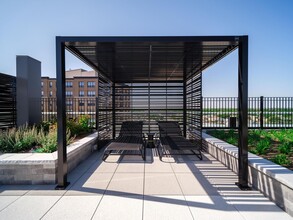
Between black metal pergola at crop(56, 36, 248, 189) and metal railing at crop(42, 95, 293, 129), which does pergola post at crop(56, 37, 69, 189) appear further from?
metal railing at crop(42, 95, 293, 129)

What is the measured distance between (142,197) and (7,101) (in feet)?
20.8

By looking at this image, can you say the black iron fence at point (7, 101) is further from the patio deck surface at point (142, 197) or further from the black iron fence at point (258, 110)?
the black iron fence at point (258, 110)

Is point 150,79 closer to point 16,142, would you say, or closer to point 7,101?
point 7,101

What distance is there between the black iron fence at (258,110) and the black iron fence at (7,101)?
29.7ft

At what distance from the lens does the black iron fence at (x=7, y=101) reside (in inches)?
261

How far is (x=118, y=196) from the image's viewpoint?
3320 mm

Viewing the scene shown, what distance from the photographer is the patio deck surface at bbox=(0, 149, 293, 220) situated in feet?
9.14

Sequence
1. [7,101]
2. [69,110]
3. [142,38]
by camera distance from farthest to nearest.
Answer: [69,110], [7,101], [142,38]

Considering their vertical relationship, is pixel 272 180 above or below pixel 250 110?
below

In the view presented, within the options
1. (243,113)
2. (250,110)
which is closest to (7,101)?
(243,113)

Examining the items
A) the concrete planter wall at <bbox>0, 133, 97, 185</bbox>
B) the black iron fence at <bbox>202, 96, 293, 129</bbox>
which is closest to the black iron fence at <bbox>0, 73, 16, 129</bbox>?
the concrete planter wall at <bbox>0, 133, 97, 185</bbox>

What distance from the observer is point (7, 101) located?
688 cm

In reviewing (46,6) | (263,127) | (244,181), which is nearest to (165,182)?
(244,181)

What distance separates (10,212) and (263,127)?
11456 mm
